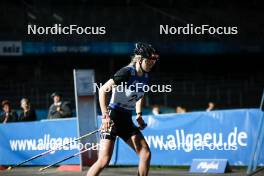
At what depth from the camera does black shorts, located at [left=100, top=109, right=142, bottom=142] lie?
24.8ft

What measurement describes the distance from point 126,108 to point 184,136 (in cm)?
450

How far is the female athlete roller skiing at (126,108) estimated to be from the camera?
24.4ft

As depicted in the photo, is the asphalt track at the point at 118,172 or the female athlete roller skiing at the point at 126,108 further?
the asphalt track at the point at 118,172

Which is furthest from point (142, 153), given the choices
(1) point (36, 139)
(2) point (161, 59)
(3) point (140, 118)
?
(2) point (161, 59)

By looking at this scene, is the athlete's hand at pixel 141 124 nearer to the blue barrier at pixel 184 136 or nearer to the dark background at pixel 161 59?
the blue barrier at pixel 184 136

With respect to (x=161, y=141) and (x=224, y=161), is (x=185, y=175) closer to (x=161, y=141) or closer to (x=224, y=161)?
(x=224, y=161)

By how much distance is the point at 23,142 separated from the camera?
14273mm

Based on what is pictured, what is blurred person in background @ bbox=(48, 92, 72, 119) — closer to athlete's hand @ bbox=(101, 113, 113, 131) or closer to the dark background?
athlete's hand @ bbox=(101, 113, 113, 131)

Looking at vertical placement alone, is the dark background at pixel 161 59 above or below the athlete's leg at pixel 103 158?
above

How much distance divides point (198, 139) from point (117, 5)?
19017 mm

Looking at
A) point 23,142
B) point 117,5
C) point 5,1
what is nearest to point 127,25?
point 117,5

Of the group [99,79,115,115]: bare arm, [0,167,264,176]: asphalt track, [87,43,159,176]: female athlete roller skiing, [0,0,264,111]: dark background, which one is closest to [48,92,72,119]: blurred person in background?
[0,167,264,176]: asphalt track

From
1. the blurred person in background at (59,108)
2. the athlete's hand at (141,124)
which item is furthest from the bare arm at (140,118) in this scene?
the blurred person in background at (59,108)

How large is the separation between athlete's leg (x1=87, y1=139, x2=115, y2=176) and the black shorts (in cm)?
7
